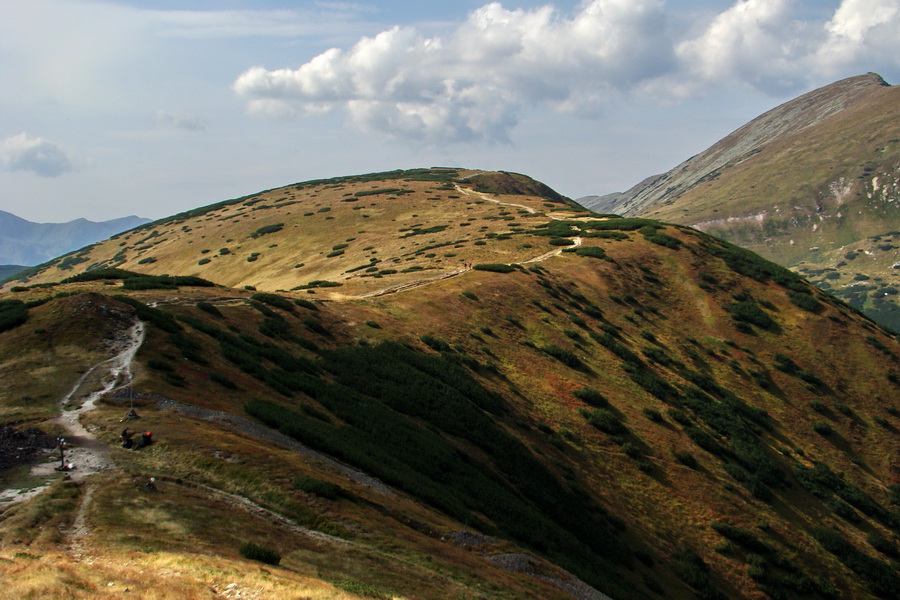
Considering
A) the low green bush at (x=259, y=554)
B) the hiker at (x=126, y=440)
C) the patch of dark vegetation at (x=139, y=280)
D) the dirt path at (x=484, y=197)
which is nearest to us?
the low green bush at (x=259, y=554)

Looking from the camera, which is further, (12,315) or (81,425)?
(12,315)

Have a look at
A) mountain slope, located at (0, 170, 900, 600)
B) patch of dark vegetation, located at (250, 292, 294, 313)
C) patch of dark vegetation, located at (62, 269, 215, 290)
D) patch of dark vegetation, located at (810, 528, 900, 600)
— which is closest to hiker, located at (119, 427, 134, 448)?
mountain slope, located at (0, 170, 900, 600)

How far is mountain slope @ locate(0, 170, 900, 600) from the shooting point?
14.9 meters

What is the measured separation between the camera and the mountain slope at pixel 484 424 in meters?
14.9

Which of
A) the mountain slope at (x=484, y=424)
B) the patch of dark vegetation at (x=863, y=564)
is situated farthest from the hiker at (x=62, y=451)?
the patch of dark vegetation at (x=863, y=564)

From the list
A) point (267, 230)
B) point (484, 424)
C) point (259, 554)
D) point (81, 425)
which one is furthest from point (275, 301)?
point (267, 230)

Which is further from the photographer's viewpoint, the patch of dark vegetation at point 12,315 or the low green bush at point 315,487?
the patch of dark vegetation at point 12,315

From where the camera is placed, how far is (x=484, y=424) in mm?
32156

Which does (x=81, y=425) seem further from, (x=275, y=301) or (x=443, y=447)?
(x=275, y=301)

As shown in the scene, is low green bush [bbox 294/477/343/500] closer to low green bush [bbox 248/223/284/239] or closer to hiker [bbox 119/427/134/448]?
hiker [bbox 119/427/134/448]

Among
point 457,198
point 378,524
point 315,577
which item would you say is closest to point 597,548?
point 378,524

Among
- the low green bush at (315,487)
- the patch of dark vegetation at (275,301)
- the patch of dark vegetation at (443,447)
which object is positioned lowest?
the patch of dark vegetation at (443,447)

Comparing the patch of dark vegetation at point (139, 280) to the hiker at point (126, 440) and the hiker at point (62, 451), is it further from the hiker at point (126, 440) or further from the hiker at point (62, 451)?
the hiker at point (126, 440)

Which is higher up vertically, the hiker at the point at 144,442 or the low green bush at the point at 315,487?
the hiker at the point at 144,442
